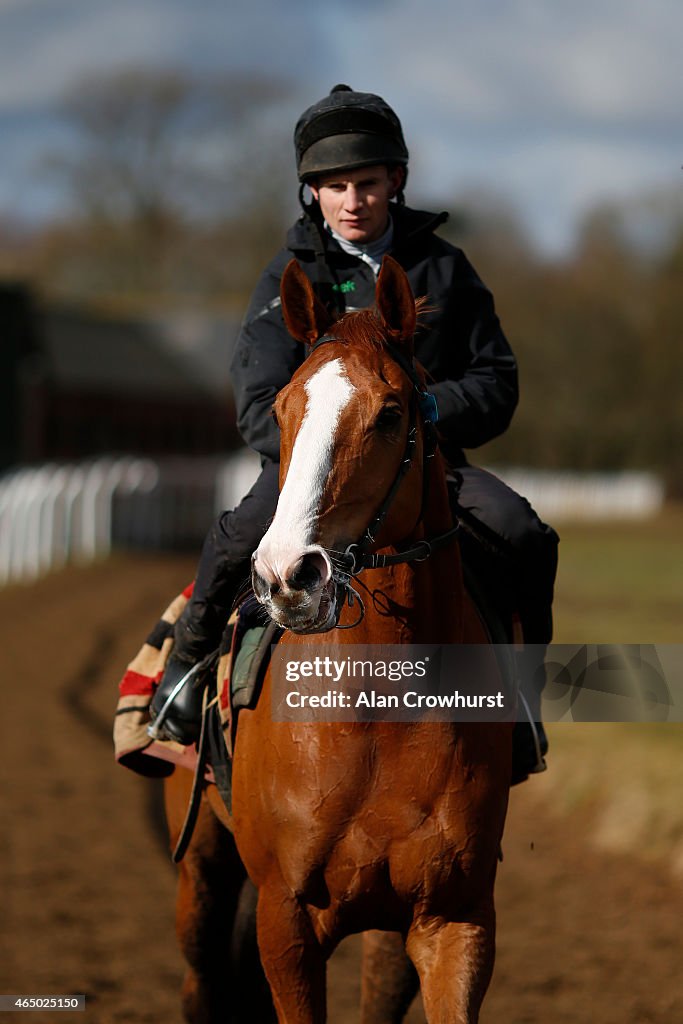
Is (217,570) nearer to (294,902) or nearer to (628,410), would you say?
(294,902)

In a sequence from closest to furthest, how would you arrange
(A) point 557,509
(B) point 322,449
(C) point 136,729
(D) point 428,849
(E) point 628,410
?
(B) point 322,449, (D) point 428,849, (C) point 136,729, (A) point 557,509, (E) point 628,410

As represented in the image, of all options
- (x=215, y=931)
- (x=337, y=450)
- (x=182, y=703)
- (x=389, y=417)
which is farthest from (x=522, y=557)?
(x=215, y=931)

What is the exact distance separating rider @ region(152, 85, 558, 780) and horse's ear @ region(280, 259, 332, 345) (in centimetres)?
45

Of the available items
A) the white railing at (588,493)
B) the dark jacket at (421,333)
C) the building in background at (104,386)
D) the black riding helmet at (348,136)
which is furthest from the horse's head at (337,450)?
the building in background at (104,386)

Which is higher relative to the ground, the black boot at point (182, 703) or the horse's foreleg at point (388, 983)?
the black boot at point (182, 703)

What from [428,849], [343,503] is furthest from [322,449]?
[428,849]

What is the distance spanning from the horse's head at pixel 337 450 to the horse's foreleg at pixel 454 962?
1.05 metres

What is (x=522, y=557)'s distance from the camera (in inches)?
157

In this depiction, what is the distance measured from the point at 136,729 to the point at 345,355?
2.08 metres

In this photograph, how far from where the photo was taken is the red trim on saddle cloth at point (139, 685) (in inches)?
190

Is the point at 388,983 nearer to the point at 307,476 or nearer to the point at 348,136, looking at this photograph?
the point at 307,476

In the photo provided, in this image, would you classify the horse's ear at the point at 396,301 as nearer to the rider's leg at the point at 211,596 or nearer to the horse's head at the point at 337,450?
the horse's head at the point at 337,450

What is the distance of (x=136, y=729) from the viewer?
15.6 feet

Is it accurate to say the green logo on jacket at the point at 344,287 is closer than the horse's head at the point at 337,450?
No
